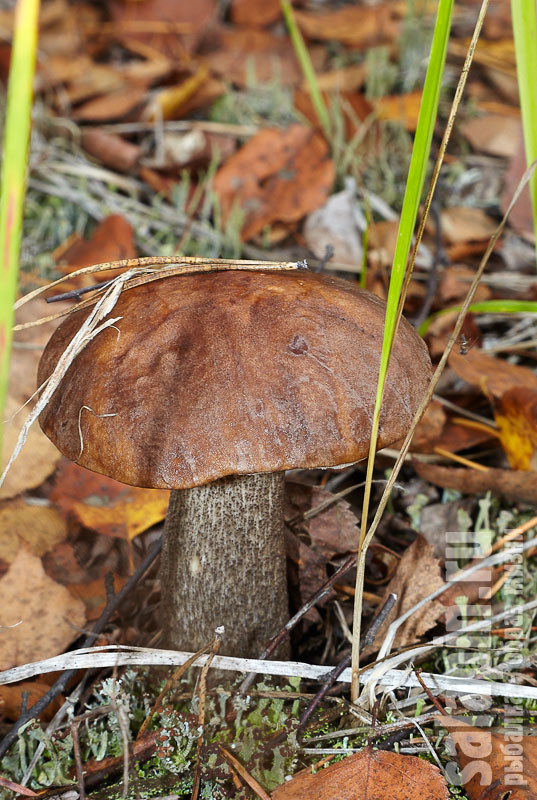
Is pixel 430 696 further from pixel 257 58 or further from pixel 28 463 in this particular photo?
pixel 257 58

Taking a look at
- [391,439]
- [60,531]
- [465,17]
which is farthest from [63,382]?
[465,17]

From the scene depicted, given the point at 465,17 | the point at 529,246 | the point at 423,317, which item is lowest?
the point at 423,317

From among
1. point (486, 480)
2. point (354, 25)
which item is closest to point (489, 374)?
point (486, 480)

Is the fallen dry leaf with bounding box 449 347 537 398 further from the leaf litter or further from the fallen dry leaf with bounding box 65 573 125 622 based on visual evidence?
the fallen dry leaf with bounding box 65 573 125 622

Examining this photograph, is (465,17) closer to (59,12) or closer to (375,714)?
(59,12)

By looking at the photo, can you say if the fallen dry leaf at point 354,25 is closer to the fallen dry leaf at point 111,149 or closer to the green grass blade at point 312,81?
the green grass blade at point 312,81
